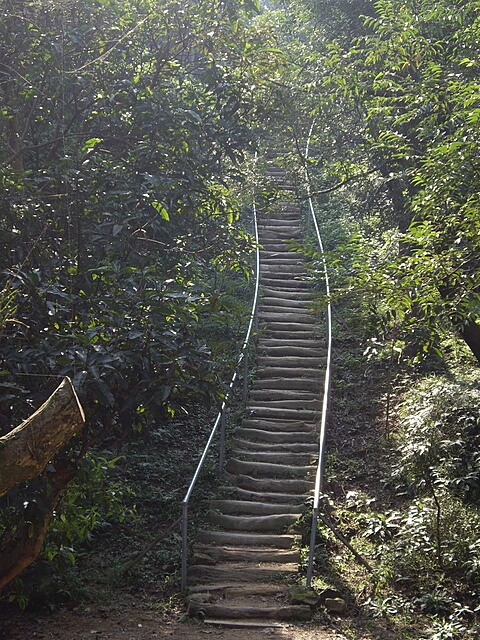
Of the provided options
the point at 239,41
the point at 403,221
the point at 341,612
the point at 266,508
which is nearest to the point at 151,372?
the point at 341,612

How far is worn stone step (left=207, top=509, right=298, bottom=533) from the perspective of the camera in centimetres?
780

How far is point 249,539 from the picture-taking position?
7.61 m

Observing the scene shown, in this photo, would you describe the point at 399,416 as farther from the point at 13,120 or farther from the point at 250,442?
the point at 13,120

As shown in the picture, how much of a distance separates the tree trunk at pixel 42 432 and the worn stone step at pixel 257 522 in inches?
191

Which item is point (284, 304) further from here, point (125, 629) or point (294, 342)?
point (125, 629)

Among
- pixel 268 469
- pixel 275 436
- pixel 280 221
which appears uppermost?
pixel 280 221

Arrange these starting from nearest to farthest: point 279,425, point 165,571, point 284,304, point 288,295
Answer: point 165,571 < point 279,425 < point 284,304 < point 288,295

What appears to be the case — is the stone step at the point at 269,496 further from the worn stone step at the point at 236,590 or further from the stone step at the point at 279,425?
the worn stone step at the point at 236,590

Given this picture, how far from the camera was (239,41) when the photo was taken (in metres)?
8.76

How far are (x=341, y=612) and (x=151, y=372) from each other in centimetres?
293

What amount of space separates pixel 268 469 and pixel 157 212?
3455 millimetres

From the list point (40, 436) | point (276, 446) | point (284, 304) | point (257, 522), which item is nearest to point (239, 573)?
point (257, 522)

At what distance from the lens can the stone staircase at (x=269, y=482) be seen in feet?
21.9

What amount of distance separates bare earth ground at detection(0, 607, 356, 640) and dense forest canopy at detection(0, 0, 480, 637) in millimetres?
777
